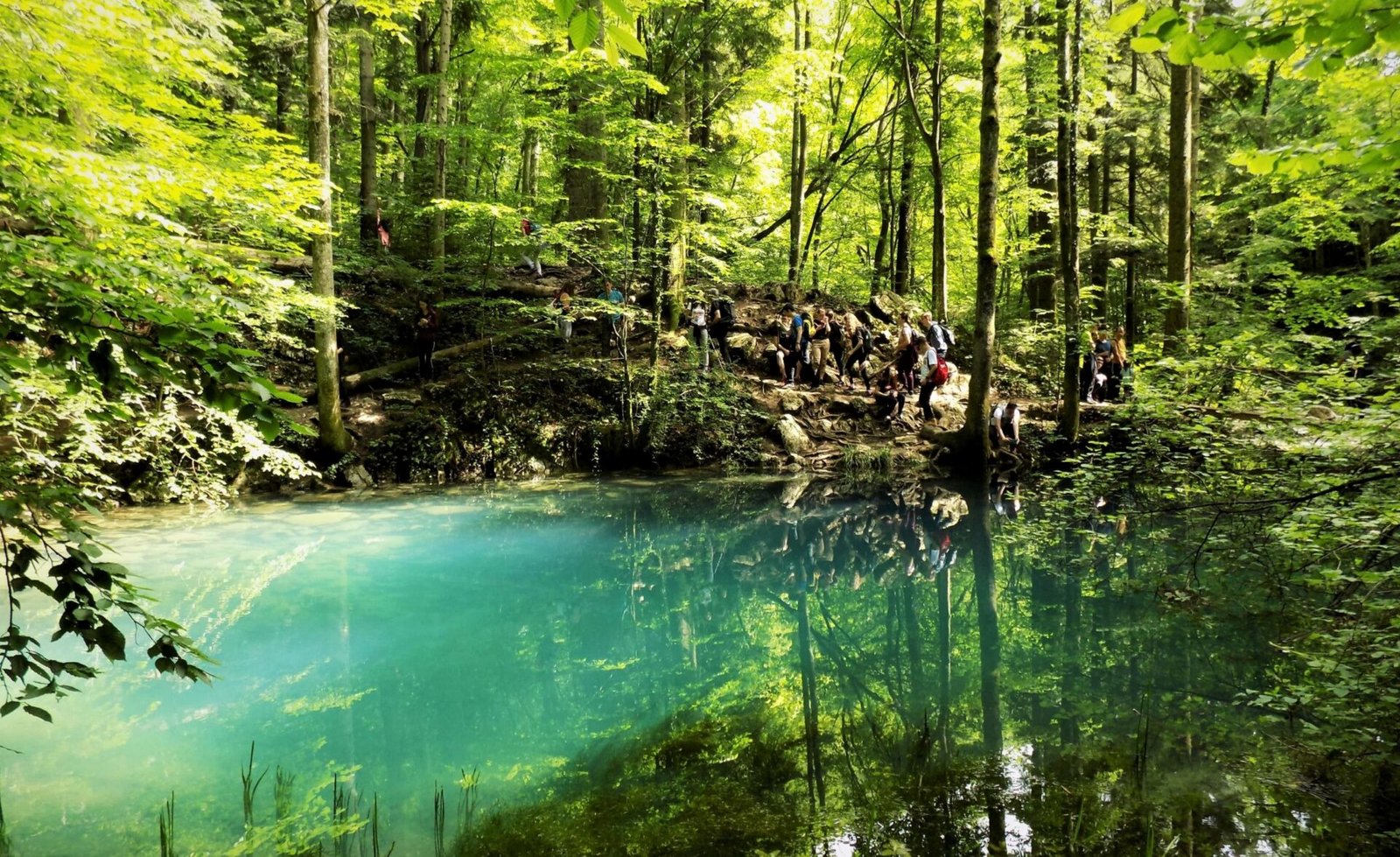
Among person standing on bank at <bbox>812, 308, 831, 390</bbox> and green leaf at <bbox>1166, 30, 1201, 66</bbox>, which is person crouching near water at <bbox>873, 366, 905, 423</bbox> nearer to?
person standing on bank at <bbox>812, 308, 831, 390</bbox>

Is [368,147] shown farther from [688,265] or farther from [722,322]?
[722,322]

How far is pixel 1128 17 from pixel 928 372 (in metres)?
13.7

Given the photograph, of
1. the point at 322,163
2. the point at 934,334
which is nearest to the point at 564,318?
the point at 322,163

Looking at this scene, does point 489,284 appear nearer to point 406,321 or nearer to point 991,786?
point 406,321

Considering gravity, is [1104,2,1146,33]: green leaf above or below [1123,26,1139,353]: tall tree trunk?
below

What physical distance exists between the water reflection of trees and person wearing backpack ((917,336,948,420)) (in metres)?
5.04

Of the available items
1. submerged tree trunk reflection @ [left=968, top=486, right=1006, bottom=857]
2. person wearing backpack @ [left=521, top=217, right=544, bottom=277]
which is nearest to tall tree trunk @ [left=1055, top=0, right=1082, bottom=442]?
submerged tree trunk reflection @ [left=968, top=486, right=1006, bottom=857]

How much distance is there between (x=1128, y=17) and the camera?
1.96 m

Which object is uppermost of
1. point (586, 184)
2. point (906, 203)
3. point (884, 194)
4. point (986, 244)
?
point (884, 194)

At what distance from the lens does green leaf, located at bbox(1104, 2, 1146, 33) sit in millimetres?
1907

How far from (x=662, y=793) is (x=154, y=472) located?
37.4ft

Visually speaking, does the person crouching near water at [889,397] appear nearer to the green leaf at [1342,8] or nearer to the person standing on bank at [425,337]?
the person standing on bank at [425,337]

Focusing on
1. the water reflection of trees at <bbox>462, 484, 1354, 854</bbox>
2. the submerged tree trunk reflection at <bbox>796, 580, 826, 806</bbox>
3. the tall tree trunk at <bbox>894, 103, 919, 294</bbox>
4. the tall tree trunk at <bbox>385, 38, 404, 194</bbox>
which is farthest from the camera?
the tall tree trunk at <bbox>385, 38, 404, 194</bbox>

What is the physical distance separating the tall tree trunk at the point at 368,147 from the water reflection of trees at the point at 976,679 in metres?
11.7
